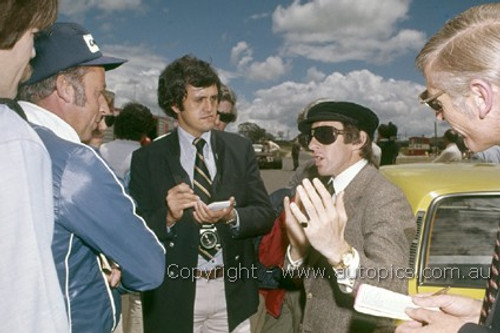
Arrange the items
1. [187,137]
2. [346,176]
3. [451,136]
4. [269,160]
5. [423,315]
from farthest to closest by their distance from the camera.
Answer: [269,160], [451,136], [187,137], [346,176], [423,315]

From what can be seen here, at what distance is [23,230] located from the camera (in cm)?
111

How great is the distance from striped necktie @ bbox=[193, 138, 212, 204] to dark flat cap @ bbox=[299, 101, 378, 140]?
81 centimetres

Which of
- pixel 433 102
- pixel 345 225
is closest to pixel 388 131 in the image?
pixel 345 225

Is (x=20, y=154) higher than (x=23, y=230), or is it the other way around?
(x=20, y=154)

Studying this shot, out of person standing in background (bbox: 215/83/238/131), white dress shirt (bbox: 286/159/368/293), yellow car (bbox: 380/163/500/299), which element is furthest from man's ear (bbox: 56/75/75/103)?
person standing in background (bbox: 215/83/238/131)

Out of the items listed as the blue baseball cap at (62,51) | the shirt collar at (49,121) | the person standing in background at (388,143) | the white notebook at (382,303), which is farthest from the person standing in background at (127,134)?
the person standing in background at (388,143)

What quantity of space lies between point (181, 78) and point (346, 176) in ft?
4.57

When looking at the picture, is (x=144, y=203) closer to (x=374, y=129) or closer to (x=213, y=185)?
(x=213, y=185)

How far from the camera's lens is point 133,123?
584 centimetres

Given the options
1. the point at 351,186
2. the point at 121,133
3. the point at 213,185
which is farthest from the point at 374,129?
the point at 121,133

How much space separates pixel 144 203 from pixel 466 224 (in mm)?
2221

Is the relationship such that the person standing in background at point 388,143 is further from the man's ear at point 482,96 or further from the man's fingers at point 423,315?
the man's ear at point 482,96

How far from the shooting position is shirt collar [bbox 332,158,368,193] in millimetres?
2913

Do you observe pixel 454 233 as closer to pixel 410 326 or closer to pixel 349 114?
pixel 349 114
